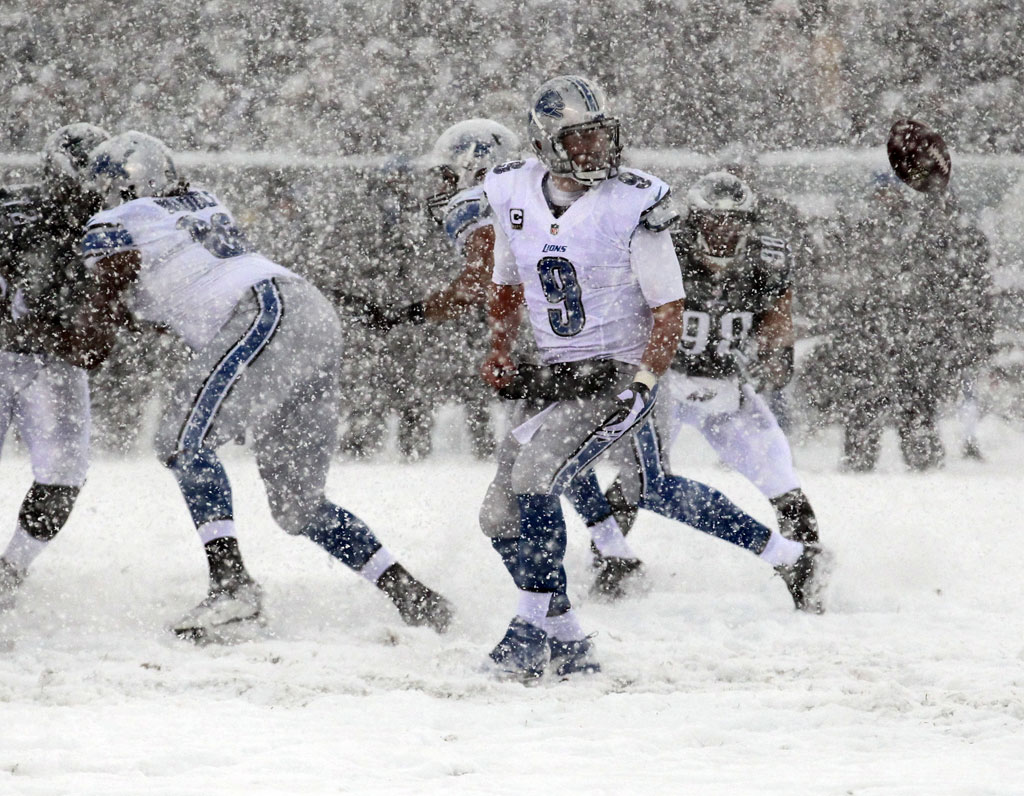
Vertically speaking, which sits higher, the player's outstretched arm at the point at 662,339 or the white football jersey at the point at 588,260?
the white football jersey at the point at 588,260

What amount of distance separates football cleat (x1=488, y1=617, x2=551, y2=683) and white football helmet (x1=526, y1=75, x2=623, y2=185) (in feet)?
4.03

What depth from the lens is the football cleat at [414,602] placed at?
4.34 meters

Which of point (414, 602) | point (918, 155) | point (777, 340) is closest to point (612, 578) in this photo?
point (414, 602)

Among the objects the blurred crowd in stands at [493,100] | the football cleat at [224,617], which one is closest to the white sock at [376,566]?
the football cleat at [224,617]

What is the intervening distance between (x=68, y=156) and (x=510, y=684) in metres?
2.22

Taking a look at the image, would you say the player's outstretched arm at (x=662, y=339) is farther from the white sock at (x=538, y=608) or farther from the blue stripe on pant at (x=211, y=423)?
the blue stripe on pant at (x=211, y=423)

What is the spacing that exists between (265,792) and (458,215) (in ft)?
7.29

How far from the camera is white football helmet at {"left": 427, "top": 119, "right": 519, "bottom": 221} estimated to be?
4.76m

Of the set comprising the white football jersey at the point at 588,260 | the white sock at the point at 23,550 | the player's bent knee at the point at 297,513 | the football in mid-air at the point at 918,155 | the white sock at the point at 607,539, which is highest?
the football in mid-air at the point at 918,155

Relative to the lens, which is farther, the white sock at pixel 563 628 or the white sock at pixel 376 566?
the white sock at pixel 376 566

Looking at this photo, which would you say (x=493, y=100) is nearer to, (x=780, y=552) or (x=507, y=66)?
(x=507, y=66)

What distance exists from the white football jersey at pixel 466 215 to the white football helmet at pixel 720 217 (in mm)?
777

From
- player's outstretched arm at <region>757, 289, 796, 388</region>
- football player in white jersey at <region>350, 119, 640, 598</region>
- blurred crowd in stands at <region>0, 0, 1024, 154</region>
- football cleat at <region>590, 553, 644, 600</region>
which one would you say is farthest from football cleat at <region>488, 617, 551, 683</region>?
blurred crowd in stands at <region>0, 0, 1024, 154</region>

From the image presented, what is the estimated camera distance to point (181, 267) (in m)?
4.29
